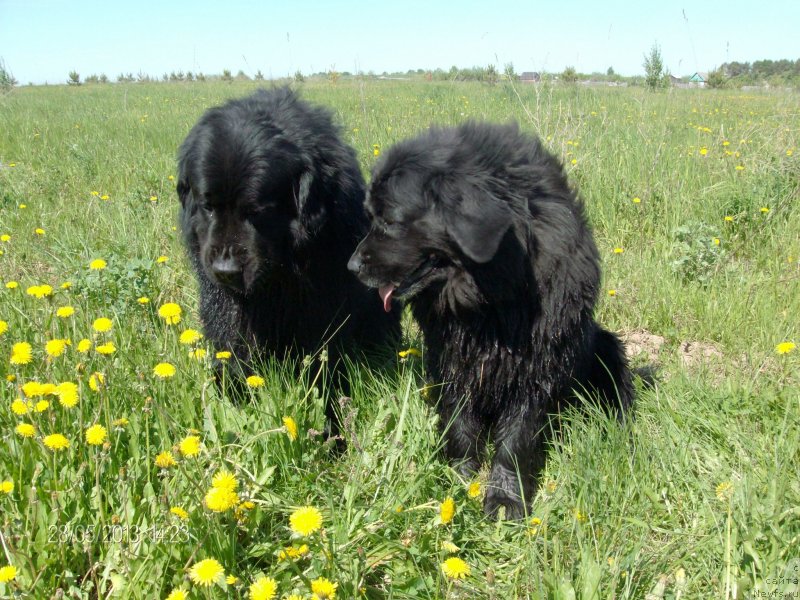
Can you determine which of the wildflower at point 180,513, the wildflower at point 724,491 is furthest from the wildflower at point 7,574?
the wildflower at point 724,491


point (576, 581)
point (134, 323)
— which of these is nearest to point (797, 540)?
point (576, 581)

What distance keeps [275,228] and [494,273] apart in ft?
3.11

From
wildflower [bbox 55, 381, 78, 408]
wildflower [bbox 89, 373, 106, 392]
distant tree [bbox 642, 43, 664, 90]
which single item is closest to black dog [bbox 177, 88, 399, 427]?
wildflower [bbox 89, 373, 106, 392]

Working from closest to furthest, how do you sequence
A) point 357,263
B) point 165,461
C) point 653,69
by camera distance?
point 165,461
point 357,263
point 653,69

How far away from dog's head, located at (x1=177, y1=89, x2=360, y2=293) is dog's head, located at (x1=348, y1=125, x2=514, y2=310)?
0.38 meters

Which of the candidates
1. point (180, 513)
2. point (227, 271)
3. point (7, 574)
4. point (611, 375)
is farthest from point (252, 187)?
point (611, 375)

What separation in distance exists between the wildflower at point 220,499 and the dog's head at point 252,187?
1144 millimetres

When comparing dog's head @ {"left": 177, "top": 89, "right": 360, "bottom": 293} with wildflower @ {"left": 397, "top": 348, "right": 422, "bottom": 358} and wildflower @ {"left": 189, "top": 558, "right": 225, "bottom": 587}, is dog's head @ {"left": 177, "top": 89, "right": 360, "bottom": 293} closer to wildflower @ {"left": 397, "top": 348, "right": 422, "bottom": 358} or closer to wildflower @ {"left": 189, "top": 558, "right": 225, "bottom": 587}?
wildflower @ {"left": 397, "top": 348, "right": 422, "bottom": 358}

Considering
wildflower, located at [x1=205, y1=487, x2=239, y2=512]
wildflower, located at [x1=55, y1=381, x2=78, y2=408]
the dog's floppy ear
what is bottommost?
wildflower, located at [x1=205, y1=487, x2=239, y2=512]

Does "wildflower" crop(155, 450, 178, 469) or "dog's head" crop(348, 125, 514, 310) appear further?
"dog's head" crop(348, 125, 514, 310)

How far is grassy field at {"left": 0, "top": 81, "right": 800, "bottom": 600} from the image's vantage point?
4.99 ft

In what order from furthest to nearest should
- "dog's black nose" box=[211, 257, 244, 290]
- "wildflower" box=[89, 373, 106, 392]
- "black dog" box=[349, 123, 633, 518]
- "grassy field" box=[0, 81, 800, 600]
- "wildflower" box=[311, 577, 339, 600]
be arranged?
1. "dog's black nose" box=[211, 257, 244, 290]
2. "black dog" box=[349, 123, 633, 518]
3. "wildflower" box=[89, 373, 106, 392]
4. "grassy field" box=[0, 81, 800, 600]
5. "wildflower" box=[311, 577, 339, 600]

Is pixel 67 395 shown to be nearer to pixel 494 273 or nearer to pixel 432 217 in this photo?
pixel 432 217

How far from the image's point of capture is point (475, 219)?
6.29 ft
